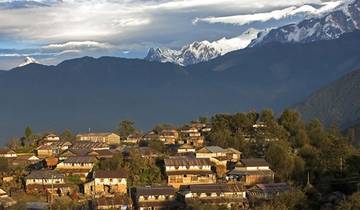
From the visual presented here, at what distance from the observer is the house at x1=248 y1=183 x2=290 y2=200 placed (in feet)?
138

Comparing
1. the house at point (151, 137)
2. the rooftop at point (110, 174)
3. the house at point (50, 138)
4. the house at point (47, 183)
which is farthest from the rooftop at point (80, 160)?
the house at point (50, 138)

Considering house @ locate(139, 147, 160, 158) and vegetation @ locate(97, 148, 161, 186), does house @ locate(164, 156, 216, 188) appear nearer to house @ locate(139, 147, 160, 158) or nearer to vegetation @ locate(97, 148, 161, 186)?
vegetation @ locate(97, 148, 161, 186)

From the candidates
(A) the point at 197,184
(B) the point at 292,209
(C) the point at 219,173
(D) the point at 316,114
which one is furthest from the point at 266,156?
(D) the point at 316,114

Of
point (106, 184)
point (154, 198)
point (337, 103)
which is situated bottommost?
point (154, 198)

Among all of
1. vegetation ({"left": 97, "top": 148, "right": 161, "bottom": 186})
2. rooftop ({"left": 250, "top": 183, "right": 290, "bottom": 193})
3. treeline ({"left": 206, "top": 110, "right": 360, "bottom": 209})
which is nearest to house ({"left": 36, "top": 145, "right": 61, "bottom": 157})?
vegetation ({"left": 97, "top": 148, "right": 161, "bottom": 186})

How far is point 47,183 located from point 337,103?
93701 millimetres

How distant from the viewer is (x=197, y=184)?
44.5 metres

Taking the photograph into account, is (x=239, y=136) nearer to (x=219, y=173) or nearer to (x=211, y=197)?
(x=219, y=173)

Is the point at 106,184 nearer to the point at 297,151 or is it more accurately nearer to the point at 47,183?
the point at 47,183

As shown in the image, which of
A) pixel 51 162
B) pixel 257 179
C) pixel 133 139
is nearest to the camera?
pixel 257 179

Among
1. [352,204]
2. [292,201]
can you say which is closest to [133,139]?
[292,201]

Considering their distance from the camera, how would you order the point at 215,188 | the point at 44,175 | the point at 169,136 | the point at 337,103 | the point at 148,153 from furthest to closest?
the point at 337,103 → the point at 169,136 → the point at 148,153 → the point at 44,175 → the point at 215,188

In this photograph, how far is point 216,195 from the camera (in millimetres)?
42125

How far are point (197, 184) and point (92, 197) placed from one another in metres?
7.20
